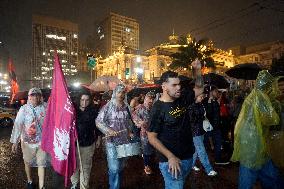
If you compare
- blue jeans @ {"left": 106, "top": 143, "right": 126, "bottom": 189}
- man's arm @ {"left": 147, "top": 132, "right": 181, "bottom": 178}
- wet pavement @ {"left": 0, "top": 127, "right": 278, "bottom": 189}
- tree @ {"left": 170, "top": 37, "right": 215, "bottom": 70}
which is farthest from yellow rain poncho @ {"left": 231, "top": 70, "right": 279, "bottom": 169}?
tree @ {"left": 170, "top": 37, "right": 215, "bottom": 70}

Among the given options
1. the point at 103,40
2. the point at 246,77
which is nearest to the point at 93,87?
the point at 246,77

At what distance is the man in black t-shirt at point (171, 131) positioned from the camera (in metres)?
3.54

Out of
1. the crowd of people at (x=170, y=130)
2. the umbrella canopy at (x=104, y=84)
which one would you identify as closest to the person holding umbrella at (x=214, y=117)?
the crowd of people at (x=170, y=130)

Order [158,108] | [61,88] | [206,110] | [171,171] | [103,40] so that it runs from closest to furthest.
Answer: [171,171]
[158,108]
[61,88]
[206,110]
[103,40]

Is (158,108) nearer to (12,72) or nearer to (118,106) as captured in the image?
(118,106)

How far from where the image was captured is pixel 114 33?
447ft

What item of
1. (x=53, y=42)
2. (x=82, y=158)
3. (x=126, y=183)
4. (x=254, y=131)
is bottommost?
(x=126, y=183)

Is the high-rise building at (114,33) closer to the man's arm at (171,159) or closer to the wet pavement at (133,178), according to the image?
the wet pavement at (133,178)

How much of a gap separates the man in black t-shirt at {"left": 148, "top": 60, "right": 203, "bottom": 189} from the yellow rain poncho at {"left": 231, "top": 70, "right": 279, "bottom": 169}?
1034 millimetres

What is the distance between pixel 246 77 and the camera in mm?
10656

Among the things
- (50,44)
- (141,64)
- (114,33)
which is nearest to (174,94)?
(141,64)

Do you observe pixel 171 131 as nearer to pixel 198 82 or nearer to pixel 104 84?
pixel 198 82

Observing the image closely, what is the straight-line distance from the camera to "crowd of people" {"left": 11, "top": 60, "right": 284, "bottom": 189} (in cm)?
358

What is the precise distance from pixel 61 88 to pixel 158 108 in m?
2.06
